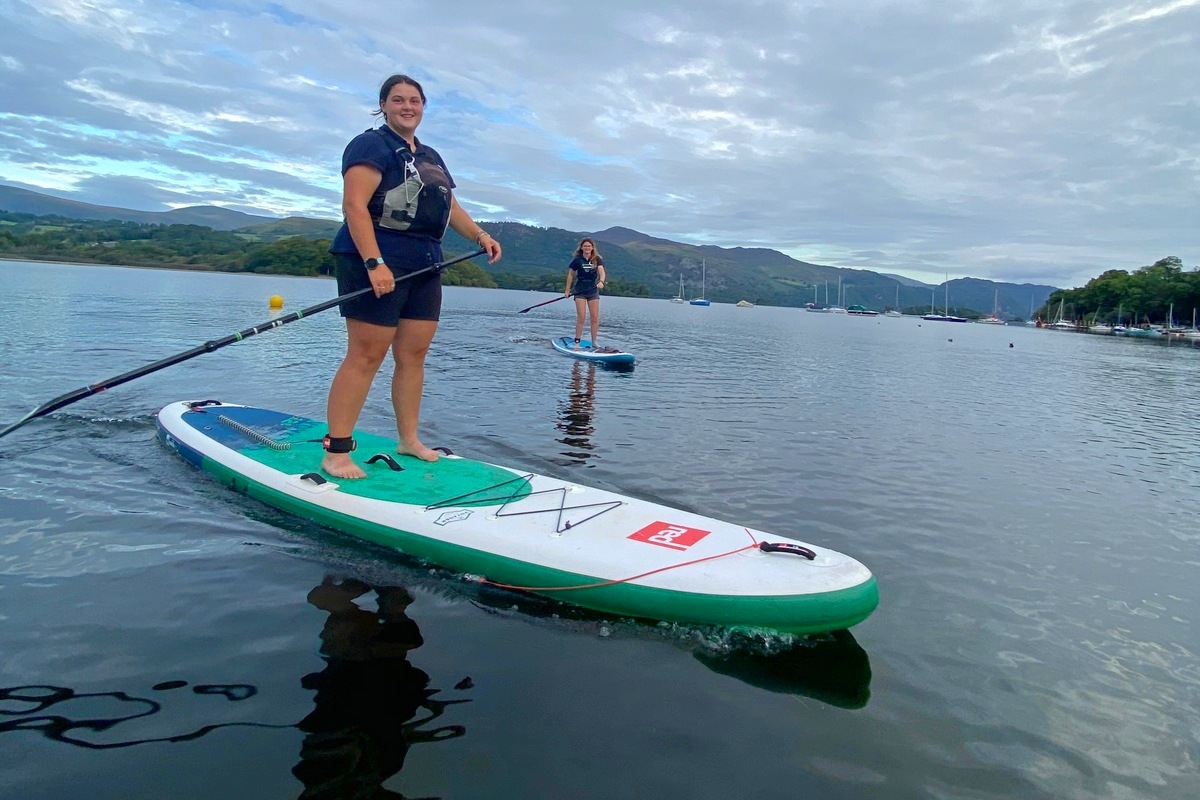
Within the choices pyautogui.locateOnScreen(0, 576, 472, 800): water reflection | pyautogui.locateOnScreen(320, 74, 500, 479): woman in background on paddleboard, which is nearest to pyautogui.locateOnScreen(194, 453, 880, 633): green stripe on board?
pyautogui.locateOnScreen(0, 576, 472, 800): water reflection

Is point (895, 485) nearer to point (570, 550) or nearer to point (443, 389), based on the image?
point (570, 550)

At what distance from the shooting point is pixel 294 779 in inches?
111

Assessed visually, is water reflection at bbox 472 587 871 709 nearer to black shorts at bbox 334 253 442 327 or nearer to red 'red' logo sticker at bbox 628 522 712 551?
red 'red' logo sticker at bbox 628 522 712 551

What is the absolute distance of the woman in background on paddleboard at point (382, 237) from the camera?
5367mm

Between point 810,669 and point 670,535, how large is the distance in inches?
46.5

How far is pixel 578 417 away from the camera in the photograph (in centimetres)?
1102

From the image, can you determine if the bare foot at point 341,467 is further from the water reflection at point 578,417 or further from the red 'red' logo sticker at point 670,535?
the water reflection at point 578,417

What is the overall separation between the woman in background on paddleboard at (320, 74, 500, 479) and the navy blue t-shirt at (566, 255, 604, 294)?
13305mm

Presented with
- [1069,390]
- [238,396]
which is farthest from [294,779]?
[1069,390]

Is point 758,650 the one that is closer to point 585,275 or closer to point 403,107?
point 403,107

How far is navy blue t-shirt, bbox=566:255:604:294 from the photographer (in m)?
19.2

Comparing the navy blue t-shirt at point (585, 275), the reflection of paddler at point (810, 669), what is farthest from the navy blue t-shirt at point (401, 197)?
the navy blue t-shirt at point (585, 275)

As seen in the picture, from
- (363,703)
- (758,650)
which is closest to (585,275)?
(758,650)

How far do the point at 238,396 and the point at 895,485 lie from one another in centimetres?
944
